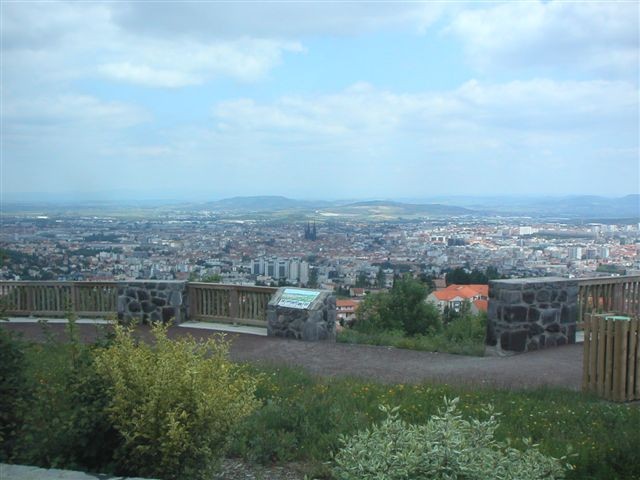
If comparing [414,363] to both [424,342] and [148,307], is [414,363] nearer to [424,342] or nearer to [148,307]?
[424,342]

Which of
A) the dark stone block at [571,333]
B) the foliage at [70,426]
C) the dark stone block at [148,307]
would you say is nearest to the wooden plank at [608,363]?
the dark stone block at [571,333]

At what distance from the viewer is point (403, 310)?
58.4ft

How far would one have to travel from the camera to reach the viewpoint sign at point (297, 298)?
1430 centimetres

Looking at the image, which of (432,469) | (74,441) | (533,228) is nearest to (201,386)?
(74,441)

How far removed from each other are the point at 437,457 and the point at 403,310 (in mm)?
13814

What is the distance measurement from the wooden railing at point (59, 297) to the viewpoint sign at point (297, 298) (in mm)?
4561

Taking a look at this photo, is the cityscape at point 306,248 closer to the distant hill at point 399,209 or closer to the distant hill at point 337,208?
the distant hill at point 337,208

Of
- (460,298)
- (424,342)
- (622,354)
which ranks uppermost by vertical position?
(622,354)

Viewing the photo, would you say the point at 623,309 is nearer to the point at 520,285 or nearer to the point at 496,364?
the point at 520,285

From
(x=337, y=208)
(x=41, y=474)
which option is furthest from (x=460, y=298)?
(x=337, y=208)

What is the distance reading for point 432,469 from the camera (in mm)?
4004

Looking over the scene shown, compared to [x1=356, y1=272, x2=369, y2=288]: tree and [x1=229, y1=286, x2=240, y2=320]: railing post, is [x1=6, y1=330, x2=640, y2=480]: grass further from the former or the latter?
[x1=356, y1=272, x2=369, y2=288]: tree

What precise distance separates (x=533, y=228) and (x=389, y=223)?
30.6 feet

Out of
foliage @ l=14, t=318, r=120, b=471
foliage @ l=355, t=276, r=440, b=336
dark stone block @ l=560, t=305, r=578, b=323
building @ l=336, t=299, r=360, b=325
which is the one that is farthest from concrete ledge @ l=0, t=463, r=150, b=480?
foliage @ l=355, t=276, r=440, b=336
